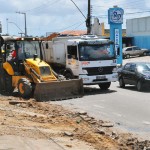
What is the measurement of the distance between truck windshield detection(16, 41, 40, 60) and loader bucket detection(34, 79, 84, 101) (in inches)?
88.1

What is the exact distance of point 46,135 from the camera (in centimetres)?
959

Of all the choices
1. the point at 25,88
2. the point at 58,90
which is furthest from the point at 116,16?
the point at 25,88

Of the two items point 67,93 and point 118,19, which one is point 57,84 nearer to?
point 67,93

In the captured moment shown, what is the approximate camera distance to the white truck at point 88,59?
20.5 m

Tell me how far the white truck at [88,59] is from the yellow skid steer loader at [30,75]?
1604 mm

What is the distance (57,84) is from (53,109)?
3.18 meters

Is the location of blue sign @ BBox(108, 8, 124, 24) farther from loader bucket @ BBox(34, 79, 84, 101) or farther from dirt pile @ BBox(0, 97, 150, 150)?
dirt pile @ BBox(0, 97, 150, 150)

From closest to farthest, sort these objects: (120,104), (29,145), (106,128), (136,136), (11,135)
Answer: (29,145) → (11,135) → (136,136) → (106,128) → (120,104)

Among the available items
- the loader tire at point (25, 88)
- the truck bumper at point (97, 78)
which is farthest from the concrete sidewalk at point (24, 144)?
the truck bumper at point (97, 78)

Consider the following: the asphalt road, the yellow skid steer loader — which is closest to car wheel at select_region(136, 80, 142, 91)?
the asphalt road

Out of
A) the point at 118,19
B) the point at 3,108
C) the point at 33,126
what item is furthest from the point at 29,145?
the point at 118,19

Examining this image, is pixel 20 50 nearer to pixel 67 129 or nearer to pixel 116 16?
pixel 67 129

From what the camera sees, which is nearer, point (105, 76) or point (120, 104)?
point (120, 104)

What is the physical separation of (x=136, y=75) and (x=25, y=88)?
686 centimetres
